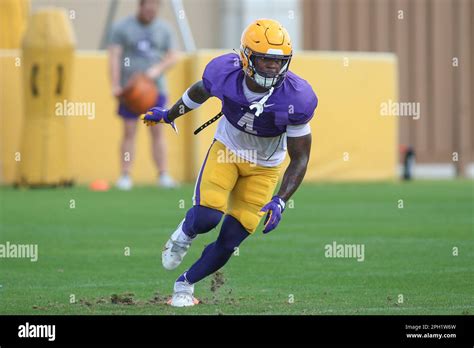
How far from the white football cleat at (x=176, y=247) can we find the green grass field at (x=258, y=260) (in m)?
0.31

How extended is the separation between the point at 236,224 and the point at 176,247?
17.1 inches

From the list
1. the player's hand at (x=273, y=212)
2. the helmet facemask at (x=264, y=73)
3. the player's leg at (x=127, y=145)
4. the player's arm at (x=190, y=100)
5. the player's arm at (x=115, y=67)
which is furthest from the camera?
the player's leg at (x=127, y=145)

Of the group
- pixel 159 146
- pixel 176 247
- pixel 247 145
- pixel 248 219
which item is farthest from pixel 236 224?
pixel 159 146

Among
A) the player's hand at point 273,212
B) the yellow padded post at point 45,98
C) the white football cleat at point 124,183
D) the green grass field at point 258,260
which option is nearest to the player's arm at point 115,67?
the yellow padded post at point 45,98

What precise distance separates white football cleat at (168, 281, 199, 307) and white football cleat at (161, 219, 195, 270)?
15 centimetres

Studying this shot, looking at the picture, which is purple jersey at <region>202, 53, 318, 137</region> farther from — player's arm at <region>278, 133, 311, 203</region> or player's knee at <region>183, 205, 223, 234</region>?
player's knee at <region>183, 205, 223, 234</region>

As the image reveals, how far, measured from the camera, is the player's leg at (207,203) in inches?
325

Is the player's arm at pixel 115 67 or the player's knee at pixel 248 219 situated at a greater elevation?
the player's arm at pixel 115 67

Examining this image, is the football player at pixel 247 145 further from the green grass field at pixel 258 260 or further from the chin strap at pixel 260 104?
the green grass field at pixel 258 260

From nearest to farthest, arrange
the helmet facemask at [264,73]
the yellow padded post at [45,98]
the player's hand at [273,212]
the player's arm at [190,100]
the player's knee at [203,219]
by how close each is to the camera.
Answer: the player's hand at [273,212] → the helmet facemask at [264,73] → the player's knee at [203,219] → the player's arm at [190,100] → the yellow padded post at [45,98]

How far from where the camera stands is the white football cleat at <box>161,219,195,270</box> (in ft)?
27.5

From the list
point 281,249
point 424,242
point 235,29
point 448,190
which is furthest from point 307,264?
point 235,29

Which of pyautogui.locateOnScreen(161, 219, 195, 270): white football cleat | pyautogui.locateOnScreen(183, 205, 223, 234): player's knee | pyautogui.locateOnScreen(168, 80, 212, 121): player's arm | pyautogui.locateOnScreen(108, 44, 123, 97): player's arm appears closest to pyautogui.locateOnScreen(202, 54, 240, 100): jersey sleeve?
pyautogui.locateOnScreen(168, 80, 212, 121): player's arm
